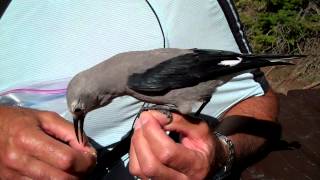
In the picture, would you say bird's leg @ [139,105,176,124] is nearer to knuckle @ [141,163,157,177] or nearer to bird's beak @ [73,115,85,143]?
knuckle @ [141,163,157,177]

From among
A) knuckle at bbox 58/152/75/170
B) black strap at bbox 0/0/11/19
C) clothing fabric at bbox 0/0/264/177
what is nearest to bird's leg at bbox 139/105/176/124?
clothing fabric at bbox 0/0/264/177

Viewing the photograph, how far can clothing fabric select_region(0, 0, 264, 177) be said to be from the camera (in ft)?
7.23

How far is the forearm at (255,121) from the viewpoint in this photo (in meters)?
2.39

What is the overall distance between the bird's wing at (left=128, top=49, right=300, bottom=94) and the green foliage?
9.98ft

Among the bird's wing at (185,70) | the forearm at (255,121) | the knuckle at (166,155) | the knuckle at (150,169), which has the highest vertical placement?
the bird's wing at (185,70)

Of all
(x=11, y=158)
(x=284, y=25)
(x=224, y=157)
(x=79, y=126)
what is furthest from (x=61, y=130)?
(x=284, y=25)

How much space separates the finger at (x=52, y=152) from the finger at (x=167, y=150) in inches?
9.6

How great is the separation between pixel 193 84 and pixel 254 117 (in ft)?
1.66

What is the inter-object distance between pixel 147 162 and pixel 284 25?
3606mm

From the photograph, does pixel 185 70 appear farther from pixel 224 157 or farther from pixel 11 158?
pixel 11 158

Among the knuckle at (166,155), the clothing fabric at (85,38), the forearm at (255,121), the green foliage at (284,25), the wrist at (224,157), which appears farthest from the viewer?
the green foliage at (284,25)

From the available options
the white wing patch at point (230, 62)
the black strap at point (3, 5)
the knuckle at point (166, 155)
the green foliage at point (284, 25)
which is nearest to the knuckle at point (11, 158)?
the knuckle at point (166, 155)

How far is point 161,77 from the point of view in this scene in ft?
6.84

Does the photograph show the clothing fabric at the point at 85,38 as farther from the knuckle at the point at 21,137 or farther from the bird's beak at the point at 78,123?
the knuckle at the point at 21,137
